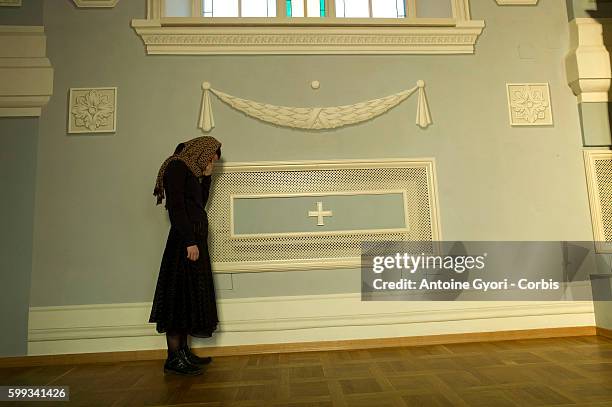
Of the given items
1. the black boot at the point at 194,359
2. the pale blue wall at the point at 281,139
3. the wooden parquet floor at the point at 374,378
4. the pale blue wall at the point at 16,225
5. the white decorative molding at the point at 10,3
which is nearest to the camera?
the wooden parquet floor at the point at 374,378

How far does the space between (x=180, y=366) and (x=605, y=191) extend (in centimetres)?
313

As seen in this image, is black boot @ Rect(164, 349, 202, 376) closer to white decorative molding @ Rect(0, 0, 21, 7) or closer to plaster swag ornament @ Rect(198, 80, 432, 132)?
plaster swag ornament @ Rect(198, 80, 432, 132)

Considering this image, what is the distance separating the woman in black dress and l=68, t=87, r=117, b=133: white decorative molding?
0.79m

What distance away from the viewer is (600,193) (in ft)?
9.87

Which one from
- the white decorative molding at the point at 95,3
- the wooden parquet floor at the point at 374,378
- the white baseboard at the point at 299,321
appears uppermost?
the white decorative molding at the point at 95,3

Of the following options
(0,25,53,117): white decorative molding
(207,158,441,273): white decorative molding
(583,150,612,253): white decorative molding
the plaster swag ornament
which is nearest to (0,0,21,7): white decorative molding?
(0,25,53,117): white decorative molding

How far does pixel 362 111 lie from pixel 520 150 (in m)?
1.20

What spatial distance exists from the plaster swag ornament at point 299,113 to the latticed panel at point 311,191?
1.10 feet

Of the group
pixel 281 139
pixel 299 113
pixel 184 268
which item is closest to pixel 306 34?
pixel 299 113

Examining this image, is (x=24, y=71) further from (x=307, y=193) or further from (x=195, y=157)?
(x=307, y=193)

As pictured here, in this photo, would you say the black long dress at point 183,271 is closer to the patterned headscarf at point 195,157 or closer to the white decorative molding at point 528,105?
the patterned headscarf at point 195,157

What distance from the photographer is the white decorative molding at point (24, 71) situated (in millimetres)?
2820

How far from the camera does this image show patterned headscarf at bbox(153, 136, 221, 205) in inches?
93.8

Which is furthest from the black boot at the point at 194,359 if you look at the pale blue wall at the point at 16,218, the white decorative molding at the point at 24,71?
the white decorative molding at the point at 24,71
